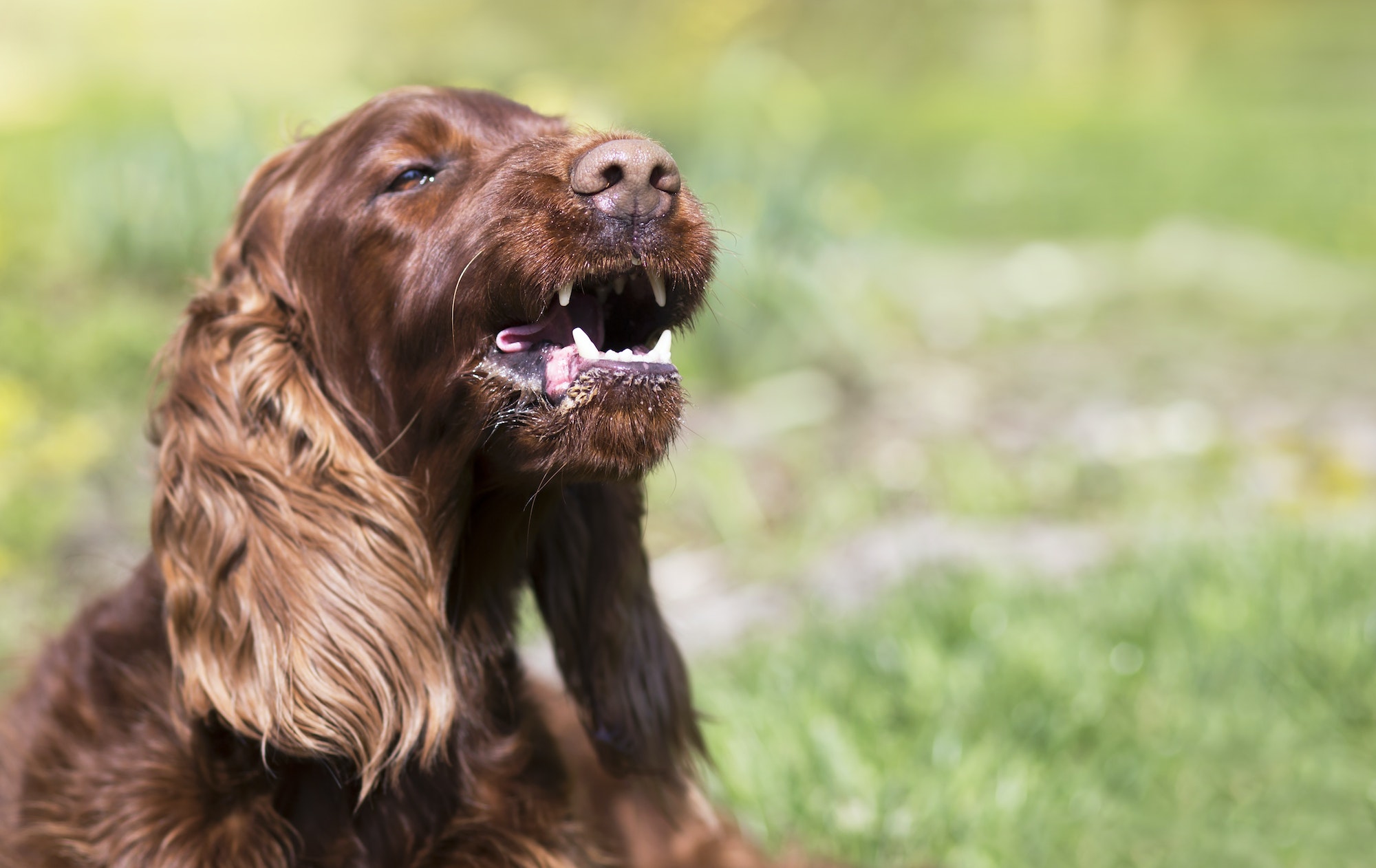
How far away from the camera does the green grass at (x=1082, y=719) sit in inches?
107

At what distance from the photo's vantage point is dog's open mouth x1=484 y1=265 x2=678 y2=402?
5.78ft

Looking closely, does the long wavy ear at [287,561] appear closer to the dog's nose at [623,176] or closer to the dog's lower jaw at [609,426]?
the dog's lower jaw at [609,426]

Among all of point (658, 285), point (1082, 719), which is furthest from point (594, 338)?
point (1082, 719)

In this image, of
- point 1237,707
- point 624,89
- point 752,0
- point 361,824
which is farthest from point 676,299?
point 752,0

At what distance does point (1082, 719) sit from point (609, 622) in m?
1.36

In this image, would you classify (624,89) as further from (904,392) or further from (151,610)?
(151,610)

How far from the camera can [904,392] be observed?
18.4 feet

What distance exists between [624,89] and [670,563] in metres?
4.17

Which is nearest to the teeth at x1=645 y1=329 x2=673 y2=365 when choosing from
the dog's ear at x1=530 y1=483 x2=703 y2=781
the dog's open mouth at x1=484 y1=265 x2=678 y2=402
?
the dog's open mouth at x1=484 y1=265 x2=678 y2=402

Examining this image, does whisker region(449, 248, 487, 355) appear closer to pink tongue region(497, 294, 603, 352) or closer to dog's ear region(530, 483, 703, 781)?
pink tongue region(497, 294, 603, 352)

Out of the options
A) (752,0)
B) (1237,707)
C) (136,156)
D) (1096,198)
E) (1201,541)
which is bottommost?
(1237,707)

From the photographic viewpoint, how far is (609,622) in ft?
7.22

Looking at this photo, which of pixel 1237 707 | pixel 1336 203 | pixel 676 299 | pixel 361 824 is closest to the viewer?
pixel 676 299

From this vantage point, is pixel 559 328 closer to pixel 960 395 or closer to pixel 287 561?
pixel 287 561
